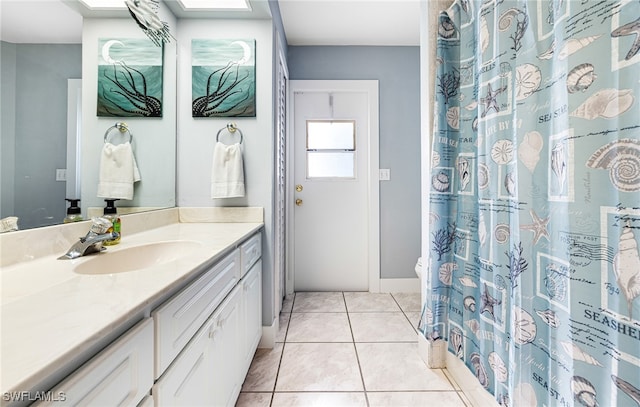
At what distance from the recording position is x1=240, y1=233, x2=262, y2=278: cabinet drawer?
4.36ft

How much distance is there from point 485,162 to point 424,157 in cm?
53

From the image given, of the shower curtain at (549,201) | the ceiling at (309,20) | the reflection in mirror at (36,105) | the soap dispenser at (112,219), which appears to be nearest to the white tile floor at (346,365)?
the shower curtain at (549,201)

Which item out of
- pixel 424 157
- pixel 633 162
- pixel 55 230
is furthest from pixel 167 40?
pixel 633 162

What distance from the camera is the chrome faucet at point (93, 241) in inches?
35.0


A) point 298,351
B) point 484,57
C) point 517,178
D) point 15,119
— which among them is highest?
point 484,57

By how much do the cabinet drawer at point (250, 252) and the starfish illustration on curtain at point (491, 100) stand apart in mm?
1178

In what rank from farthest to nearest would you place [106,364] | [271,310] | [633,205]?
[271,310]
[633,205]
[106,364]

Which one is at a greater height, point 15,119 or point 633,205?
point 15,119

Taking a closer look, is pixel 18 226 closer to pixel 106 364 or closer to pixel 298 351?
pixel 106 364

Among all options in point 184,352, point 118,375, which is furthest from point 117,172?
point 118,375

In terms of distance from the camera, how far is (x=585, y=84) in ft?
2.35

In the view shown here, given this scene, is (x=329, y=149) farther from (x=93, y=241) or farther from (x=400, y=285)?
(x=93, y=241)

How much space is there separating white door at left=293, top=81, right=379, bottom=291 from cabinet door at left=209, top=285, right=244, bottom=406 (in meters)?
1.49

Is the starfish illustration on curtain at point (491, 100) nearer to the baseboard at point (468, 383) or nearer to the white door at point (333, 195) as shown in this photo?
the baseboard at point (468, 383)
